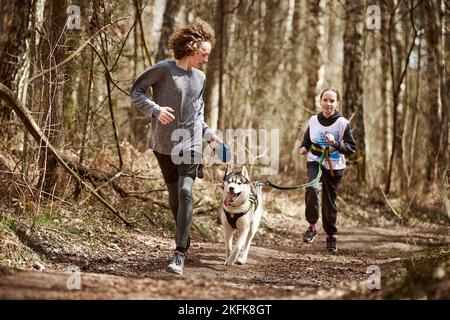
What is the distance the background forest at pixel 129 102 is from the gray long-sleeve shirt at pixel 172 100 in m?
1.14

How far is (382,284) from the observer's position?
491cm

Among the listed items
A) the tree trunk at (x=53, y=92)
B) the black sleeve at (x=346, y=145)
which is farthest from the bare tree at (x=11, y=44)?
the black sleeve at (x=346, y=145)

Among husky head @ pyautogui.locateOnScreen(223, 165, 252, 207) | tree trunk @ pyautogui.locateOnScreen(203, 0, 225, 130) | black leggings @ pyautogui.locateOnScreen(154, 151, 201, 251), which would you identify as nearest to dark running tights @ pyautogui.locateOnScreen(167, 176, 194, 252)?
black leggings @ pyautogui.locateOnScreen(154, 151, 201, 251)

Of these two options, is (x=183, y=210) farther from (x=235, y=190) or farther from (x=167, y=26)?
(x=167, y=26)

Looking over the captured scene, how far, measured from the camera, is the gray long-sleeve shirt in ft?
19.3

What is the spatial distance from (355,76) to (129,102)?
18.3 feet

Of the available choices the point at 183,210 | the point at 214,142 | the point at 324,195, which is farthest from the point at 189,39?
the point at 324,195

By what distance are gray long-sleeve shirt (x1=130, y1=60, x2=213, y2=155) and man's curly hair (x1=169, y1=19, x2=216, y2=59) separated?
140mm

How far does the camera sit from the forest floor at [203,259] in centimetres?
450

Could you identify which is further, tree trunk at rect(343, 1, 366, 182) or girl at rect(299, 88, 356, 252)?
tree trunk at rect(343, 1, 366, 182)

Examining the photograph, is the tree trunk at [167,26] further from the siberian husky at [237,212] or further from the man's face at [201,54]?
the man's face at [201,54]

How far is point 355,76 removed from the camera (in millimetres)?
15156

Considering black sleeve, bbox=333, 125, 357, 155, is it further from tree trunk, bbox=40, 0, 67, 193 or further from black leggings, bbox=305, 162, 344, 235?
tree trunk, bbox=40, 0, 67, 193

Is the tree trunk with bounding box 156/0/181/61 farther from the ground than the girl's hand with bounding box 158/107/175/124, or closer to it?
farther from the ground
